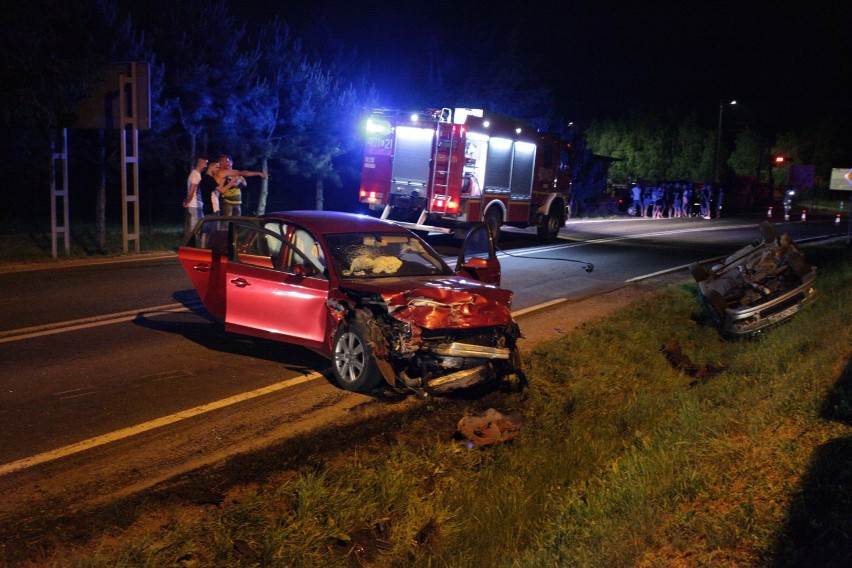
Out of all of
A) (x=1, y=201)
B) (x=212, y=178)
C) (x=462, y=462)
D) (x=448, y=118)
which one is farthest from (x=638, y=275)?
(x=1, y=201)

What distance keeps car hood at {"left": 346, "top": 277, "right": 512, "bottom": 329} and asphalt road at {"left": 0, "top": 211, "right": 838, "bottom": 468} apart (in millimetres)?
1100

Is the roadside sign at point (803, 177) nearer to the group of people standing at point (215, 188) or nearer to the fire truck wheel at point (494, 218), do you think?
the fire truck wheel at point (494, 218)

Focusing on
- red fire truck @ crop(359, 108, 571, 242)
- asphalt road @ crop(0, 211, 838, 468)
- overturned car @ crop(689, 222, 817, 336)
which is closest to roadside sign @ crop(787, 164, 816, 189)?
red fire truck @ crop(359, 108, 571, 242)

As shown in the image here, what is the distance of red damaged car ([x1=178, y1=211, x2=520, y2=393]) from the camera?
21.8 ft

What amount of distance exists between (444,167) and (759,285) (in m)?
9.12

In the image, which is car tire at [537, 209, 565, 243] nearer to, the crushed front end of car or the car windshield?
the car windshield

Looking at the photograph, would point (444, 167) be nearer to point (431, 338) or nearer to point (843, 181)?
point (431, 338)

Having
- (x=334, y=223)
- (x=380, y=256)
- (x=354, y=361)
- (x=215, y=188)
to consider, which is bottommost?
(x=354, y=361)

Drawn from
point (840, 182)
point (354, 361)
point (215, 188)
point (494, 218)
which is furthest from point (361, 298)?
point (840, 182)

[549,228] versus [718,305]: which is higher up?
[718,305]

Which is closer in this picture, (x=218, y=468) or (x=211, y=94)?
(x=218, y=468)

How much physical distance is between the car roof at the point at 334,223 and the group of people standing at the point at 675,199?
1232 inches

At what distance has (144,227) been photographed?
22500 mm

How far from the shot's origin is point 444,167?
18688mm
